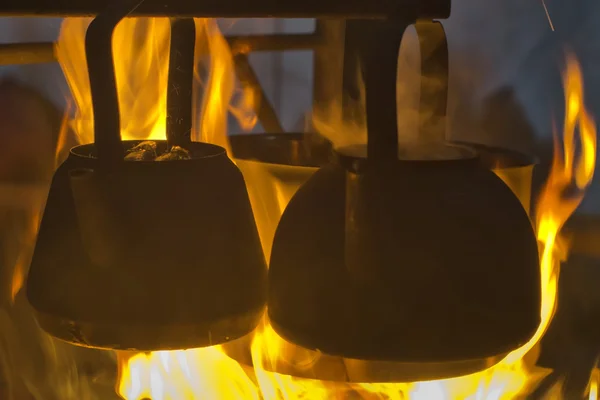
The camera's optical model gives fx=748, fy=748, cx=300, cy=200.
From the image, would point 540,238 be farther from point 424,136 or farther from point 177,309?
point 177,309

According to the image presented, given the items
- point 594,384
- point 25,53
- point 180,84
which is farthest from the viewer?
point 594,384

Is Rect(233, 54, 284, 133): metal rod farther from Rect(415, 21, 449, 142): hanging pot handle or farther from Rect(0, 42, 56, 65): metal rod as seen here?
Rect(415, 21, 449, 142): hanging pot handle

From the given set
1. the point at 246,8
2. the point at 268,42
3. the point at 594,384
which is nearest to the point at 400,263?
the point at 246,8

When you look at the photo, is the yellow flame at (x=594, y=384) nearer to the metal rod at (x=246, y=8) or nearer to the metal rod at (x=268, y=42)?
the metal rod at (x=268, y=42)

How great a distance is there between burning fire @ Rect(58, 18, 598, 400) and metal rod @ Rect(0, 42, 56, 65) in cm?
5

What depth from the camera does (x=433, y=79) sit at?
66cm

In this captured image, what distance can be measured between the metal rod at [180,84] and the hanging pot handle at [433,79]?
0.19 m

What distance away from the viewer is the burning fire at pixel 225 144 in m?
1.07

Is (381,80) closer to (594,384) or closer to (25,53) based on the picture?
(25,53)

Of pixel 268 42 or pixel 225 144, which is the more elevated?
pixel 268 42

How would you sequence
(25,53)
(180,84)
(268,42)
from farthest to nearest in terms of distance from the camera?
(268,42) → (25,53) → (180,84)

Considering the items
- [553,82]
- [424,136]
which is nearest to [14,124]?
[424,136]

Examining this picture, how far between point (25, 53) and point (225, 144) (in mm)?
258

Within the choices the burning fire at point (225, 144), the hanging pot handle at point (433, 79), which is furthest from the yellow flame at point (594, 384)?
the hanging pot handle at point (433, 79)
